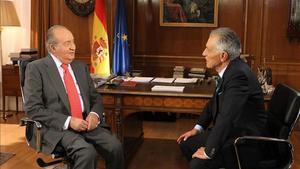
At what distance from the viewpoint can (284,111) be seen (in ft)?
8.35

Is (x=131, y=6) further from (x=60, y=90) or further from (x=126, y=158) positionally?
(x=60, y=90)

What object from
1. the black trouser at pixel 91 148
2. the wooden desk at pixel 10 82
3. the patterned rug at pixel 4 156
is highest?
the wooden desk at pixel 10 82

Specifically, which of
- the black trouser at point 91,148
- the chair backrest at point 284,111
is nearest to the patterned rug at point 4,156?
the black trouser at point 91,148

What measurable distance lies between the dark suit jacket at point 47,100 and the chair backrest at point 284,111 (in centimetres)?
125

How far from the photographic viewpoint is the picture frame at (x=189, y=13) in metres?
5.77

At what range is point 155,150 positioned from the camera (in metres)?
4.32

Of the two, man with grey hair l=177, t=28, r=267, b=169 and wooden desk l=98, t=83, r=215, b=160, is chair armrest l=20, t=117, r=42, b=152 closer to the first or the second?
wooden desk l=98, t=83, r=215, b=160

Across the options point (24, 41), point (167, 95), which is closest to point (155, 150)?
point (167, 95)

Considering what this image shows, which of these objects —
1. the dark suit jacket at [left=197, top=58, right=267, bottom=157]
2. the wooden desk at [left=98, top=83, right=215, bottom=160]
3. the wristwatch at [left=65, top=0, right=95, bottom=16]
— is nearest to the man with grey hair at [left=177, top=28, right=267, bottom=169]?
the dark suit jacket at [left=197, top=58, right=267, bottom=157]

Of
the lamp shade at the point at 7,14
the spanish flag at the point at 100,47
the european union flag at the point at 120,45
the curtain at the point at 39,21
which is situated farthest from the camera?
the curtain at the point at 39,21

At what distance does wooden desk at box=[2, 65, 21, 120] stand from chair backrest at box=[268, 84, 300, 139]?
13.2 ft

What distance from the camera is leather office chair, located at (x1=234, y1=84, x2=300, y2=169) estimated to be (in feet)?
7.98

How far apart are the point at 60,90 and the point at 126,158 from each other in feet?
4.27

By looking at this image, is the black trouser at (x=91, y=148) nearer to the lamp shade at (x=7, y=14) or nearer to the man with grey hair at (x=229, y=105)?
the man with grey hair at (x=229, y=105)
